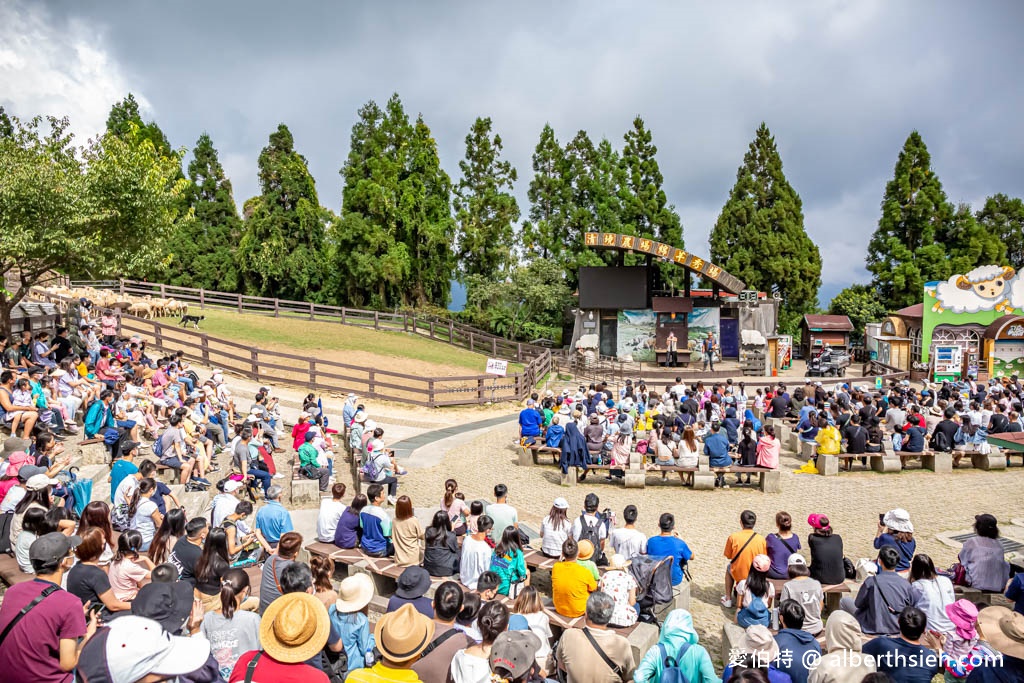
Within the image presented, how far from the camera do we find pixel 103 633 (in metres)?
3.76

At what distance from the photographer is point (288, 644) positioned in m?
3.82

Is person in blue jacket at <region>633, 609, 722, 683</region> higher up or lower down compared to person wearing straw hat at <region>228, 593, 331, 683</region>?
lower down

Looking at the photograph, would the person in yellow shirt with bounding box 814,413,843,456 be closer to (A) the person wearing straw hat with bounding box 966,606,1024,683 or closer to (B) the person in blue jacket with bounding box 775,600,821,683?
(A) the person wearing straw hat with bounding box 966,606,1024,683

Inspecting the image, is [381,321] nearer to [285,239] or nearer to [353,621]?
[285,239]

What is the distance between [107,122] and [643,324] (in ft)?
157

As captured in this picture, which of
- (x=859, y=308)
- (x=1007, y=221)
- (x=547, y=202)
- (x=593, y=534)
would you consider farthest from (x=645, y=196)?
(x=593, y=534)

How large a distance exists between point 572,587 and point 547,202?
41.8 meters

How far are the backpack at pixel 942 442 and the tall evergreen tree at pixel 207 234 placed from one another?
139ft

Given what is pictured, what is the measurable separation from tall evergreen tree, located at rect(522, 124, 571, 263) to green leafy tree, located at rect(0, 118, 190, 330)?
28.1 metres

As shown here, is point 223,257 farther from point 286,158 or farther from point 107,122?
point 107,122

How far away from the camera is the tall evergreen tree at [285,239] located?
142 feet

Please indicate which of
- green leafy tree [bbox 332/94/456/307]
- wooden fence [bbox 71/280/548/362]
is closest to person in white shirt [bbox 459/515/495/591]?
wooden fence [bbox 71/280/548/362]

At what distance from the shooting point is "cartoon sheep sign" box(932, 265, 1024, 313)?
108 ft

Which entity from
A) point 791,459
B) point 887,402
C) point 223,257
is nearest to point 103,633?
point 791,459
